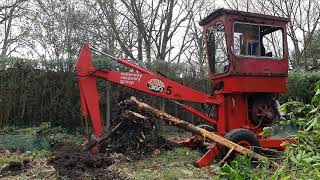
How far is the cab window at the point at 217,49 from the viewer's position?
26.2ft

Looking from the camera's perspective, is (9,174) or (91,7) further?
(91,7)

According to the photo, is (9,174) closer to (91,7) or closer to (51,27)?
(91,7)

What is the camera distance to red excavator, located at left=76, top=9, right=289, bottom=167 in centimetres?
740

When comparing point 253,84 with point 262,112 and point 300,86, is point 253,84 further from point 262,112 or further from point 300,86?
point 300,86

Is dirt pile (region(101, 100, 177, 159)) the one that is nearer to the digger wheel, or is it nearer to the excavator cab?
the digger wheel

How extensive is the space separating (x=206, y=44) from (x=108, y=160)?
353 cm

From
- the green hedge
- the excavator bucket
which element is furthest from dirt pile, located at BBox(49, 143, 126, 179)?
the green hedge

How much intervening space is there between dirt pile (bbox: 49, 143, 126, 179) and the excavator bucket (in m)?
0.67

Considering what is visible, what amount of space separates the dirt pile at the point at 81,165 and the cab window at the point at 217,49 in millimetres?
2976

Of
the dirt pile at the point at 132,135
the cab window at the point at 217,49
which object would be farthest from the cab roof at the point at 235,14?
the dirt pile at the point at 132,135

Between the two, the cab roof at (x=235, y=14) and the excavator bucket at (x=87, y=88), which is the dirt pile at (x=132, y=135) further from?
the cab roof at (x=235, y=14)

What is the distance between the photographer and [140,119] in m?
7.11

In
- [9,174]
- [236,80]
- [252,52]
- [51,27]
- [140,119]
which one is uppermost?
[51,27]

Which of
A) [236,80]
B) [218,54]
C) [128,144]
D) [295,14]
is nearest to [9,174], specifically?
[128,144]
